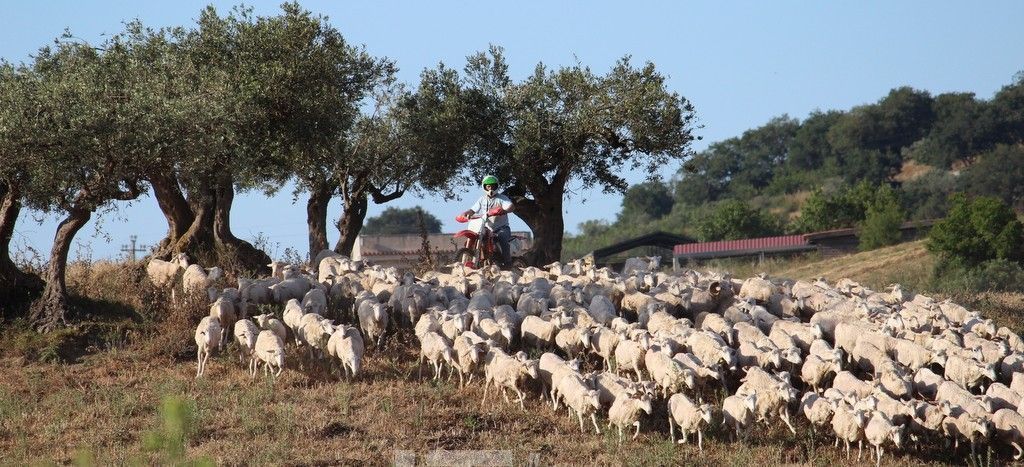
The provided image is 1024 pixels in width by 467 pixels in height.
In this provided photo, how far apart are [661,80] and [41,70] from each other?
1192 centimetres

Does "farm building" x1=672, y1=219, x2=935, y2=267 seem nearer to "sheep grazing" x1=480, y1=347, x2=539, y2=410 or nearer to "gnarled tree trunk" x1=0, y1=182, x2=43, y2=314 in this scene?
"gnarled tree trunk" x1=0, y1=182, x2=43, y2=314

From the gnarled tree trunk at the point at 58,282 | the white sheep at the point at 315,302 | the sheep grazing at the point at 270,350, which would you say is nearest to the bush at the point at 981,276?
the white sheep at the point at 315,302

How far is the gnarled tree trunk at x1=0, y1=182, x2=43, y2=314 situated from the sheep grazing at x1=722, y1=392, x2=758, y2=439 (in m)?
10.6

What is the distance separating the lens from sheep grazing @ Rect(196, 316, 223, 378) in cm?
1569

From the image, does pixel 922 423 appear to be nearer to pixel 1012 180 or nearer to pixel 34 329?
pixel 34 329

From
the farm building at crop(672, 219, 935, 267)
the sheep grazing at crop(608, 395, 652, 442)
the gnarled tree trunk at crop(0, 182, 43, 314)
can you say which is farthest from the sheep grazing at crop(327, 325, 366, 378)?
Result: the farm building at crop(672, 219, 935, 267)

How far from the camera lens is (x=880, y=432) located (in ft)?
40.2

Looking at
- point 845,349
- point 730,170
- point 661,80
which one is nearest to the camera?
point 845,349

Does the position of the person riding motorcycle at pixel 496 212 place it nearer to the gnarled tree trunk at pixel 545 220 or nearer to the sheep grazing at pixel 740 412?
the gnarled tree trunk at pixel 545 220

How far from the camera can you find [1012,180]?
67562 mm

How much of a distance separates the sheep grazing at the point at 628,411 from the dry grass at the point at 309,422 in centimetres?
16

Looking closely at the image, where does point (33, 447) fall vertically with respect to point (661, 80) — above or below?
below

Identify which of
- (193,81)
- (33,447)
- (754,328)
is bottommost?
(33,447)

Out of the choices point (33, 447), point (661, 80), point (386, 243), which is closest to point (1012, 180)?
point (386, 243)
